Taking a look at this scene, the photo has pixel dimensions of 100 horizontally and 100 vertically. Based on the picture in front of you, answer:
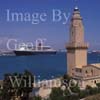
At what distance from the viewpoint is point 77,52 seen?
24625 mm

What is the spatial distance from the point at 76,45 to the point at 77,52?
0.62 meters

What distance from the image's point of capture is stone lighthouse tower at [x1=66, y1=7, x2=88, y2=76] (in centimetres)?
2417

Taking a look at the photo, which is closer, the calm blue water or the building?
the building

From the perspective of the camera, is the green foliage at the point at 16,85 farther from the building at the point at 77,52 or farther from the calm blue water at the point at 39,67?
the calm blue water at the point at 39,67

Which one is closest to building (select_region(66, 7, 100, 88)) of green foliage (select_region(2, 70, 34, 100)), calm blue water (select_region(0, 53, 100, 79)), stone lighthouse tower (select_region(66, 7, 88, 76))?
stone lighthouse tower (select_region(66, 7, 88, 76))

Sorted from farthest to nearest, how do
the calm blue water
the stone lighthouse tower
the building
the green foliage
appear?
the calm blue water
the stone lighthouse tower
the building
the green foliage

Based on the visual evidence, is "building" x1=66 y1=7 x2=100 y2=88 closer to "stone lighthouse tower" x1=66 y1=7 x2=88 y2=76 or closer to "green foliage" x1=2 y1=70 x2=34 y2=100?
"stone lighthouse tower" x1=66 y1=7 x2=88 y2=76

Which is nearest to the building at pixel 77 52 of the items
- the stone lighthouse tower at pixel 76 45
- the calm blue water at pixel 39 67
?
the stone lighthouse tower at pixel 76 45

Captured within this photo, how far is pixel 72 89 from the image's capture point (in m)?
16.8

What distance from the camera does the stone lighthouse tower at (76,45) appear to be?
952 inches

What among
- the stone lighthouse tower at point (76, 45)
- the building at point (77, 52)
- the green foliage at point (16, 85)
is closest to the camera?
the green foliage at point (16, 85)

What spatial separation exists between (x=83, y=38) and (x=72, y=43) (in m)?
1.07

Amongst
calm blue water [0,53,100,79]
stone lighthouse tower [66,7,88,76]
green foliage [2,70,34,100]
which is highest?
stone lighthouse tower [66,7,88,76]

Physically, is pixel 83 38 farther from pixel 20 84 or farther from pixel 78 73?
pixel 20 84
